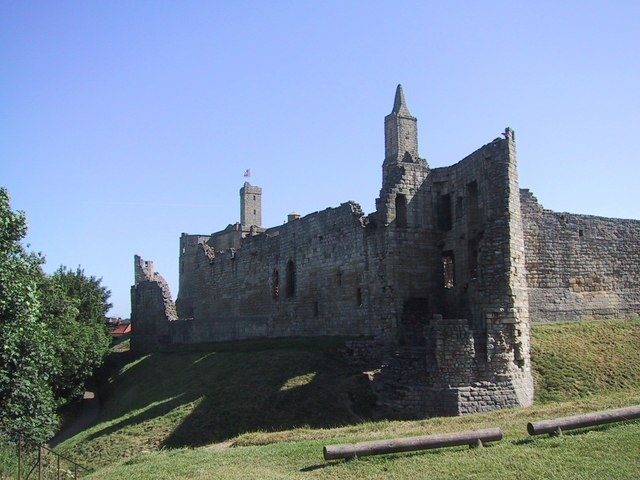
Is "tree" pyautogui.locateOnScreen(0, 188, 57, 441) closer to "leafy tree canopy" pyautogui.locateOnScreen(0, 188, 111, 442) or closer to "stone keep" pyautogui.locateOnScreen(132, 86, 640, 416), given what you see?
"leafy tree canopy" pyautogui.locateOnScreen(0, 188, 111, 442)

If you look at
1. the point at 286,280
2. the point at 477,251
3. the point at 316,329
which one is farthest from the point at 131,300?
the point at 477,251

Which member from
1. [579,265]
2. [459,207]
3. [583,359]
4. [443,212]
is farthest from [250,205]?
[583,359]

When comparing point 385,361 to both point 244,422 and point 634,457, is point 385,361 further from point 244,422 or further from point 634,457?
point 634,457

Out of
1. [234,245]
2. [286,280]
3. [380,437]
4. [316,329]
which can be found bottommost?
[380,437]

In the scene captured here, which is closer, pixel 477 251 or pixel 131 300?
pixel 477 251

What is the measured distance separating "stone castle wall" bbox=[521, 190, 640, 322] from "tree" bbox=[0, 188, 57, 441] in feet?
64.0

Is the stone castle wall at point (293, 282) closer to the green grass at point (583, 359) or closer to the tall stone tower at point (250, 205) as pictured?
the green grass at point (583, 359)

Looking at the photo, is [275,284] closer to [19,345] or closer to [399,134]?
[399,134]

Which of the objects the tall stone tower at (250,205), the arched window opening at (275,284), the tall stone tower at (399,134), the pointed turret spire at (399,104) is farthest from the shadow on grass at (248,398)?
the tall stone tower at (250,205)

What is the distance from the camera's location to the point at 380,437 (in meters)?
15.8

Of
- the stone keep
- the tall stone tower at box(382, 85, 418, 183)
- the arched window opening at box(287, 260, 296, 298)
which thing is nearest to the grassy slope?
the stone keep

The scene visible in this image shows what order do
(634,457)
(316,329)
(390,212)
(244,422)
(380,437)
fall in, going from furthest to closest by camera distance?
(316,329), (390,212), (244,422), (380,437), (634,457)

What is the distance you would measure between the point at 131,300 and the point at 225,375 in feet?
95.8

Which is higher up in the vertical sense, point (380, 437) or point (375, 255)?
point (375, 255)
